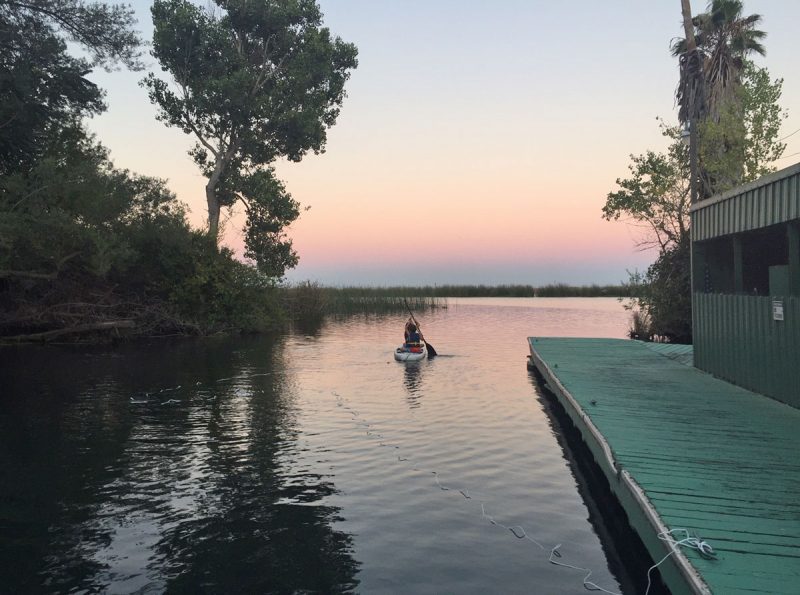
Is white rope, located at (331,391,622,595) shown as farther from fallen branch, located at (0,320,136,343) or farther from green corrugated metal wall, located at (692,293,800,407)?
fallen branch, located at (0,320,136,343)

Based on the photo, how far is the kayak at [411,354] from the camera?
2783 centimetres

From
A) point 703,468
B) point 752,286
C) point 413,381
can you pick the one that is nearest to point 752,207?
point 752,286

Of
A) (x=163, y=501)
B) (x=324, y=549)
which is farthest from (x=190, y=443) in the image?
(x=324, y=549)

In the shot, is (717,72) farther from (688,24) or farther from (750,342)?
(750,342)

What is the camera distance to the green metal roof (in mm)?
12252

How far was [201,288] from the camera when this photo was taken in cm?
4259

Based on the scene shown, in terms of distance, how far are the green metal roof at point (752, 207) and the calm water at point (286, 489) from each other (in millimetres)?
6480

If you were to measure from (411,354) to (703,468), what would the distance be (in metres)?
19.6

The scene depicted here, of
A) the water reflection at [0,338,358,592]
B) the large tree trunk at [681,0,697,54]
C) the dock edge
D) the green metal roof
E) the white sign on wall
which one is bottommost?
the water reflection at [0,338,358,592]

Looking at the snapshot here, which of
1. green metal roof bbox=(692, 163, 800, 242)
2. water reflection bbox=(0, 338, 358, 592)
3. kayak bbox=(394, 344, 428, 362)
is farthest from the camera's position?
kayak bbox=(394, 344, 428, 362)

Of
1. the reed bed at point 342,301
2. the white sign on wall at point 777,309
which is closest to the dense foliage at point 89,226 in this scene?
the reed bed at point 342,301

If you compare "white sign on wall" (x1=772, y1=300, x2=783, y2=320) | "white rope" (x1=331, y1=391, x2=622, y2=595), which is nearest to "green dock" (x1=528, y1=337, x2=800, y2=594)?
"white rope" (x1=331, y1=391, x2=622, y2=595)

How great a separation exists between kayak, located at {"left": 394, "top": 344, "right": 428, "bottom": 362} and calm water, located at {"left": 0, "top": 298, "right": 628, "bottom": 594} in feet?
15.8

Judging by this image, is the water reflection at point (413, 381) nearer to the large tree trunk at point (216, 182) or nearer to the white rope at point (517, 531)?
the white rope at point (517, 531)
